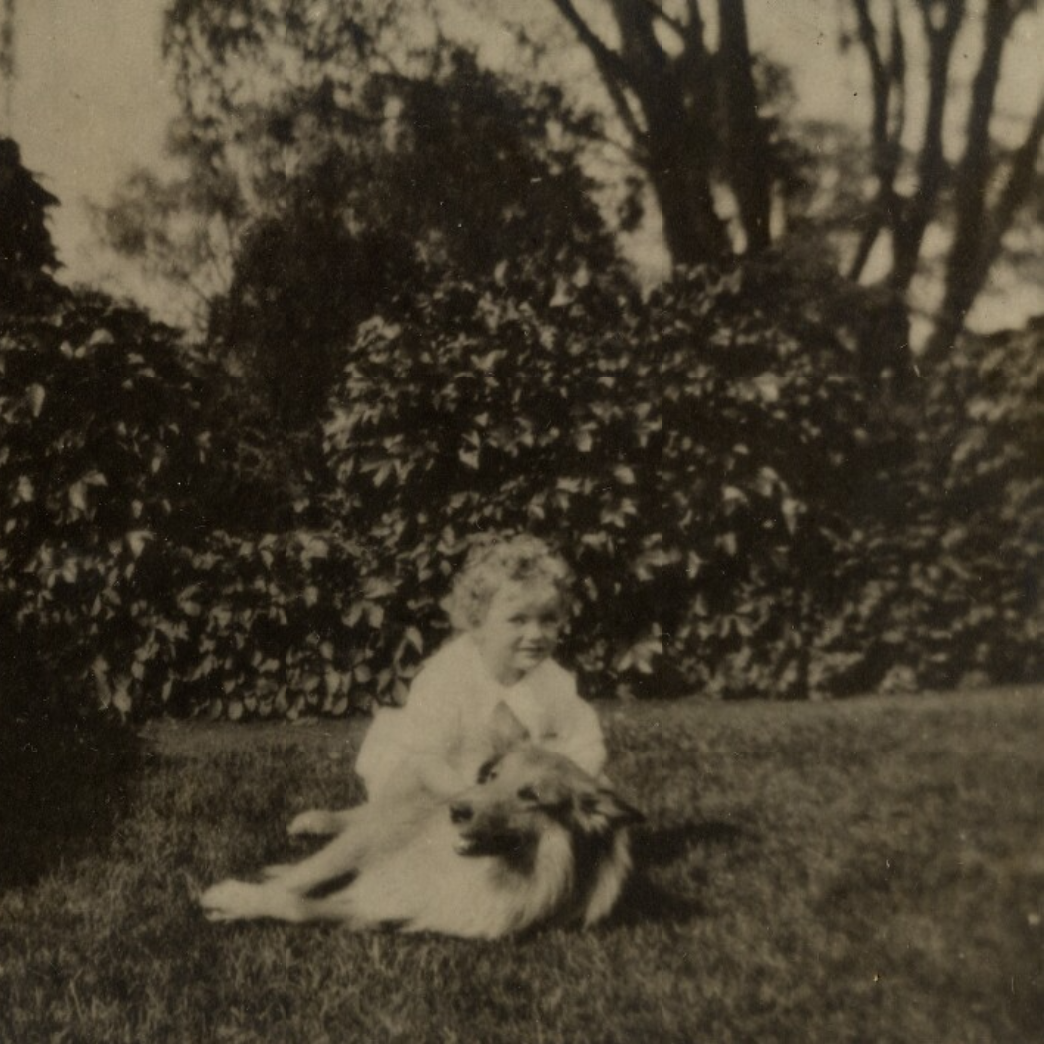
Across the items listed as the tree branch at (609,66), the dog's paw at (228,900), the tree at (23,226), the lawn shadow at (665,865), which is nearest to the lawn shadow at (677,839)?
the lawn shadow at (665,865)

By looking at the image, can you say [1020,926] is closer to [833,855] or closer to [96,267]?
[833,855]

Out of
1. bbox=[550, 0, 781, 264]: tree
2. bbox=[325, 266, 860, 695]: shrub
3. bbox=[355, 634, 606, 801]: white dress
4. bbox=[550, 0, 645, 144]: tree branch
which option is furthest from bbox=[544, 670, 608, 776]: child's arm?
bbox=[550, 0, 645, 144]: tree branch

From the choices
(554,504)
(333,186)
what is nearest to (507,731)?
(554,504)

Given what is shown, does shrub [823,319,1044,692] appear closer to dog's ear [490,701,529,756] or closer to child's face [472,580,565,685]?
child's face [472,580,565,685]

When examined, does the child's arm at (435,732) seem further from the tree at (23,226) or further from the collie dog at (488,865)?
the tree at (23,226)

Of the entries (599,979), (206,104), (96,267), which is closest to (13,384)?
(96,267)

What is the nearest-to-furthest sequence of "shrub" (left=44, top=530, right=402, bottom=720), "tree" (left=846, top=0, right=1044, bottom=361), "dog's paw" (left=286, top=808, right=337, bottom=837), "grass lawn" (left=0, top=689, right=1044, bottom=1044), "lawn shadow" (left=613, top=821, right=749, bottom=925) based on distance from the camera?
"grass lawn" (left=0, top=689, right=1044, bottom=1044) → "tree" (left=846, top=0, right=1044, bottom=361) → "lawn shadow" (left=613, top=821, right=749, bottom=925) → "dog's paw" (left=286, top=808, right=337, bottom=837) → "shrub" (left=44, top=530, right=402, bottom=720)
